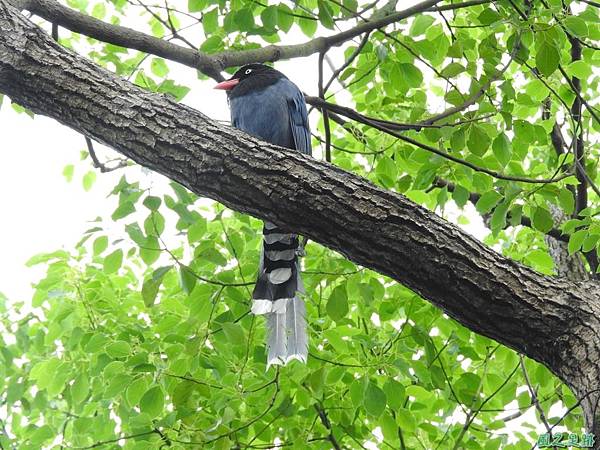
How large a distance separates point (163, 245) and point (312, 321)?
1.10 m

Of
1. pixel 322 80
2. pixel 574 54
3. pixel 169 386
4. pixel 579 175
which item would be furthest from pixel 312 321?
pixel 574 54

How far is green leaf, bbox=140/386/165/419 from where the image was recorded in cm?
350

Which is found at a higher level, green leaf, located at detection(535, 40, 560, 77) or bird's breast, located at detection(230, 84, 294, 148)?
bird's breast, located at detection(230, 84, 294, 148)

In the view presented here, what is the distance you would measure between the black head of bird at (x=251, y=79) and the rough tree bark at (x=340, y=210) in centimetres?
172

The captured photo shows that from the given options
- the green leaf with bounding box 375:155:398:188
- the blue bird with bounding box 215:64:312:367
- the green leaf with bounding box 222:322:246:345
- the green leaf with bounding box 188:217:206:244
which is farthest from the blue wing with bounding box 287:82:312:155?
the green leaf with bounding box 222:322:246:345

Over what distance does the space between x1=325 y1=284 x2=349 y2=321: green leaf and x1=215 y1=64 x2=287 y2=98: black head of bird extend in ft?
5.53

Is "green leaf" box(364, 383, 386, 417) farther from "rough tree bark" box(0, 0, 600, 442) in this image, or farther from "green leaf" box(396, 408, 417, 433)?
"rough tree bark" box(0, 0, 600, 442)

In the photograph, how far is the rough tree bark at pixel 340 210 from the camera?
9.20ft

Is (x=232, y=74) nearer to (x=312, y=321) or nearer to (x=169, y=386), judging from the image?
(x=312, y=321)

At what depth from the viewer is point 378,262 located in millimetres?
2861

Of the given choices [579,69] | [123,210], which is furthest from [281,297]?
[579,69]

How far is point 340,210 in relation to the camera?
2.82 metres

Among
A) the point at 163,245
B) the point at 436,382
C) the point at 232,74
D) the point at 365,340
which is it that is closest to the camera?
the point at 163,245

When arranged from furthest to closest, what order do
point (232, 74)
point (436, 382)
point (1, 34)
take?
point (232, 74), point (436, 382), point (1, 34)
